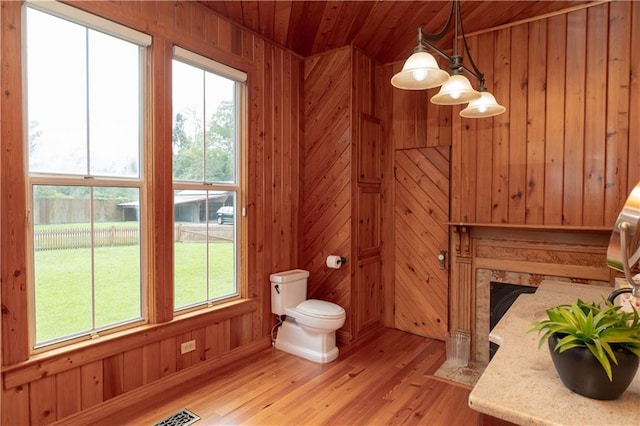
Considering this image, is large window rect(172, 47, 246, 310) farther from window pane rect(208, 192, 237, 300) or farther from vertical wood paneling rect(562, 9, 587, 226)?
vertical wood paneling rect(562, 9, 587, 226)

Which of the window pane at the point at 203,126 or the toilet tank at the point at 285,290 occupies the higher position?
the window pane at the point at 203,126

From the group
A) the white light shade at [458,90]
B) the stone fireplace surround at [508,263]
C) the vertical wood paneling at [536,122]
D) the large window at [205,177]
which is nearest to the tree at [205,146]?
the large window at [205,177]

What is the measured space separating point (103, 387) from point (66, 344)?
374mm

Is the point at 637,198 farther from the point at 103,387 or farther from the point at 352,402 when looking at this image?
the point at 103,387

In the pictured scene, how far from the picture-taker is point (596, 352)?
3.01ft

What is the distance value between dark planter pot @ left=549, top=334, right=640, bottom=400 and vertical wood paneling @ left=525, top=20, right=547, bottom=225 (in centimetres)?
220

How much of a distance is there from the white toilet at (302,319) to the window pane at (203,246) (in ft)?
1.49

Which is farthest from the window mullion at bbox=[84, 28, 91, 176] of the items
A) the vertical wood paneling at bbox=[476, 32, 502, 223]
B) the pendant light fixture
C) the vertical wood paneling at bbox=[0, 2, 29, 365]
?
the vertical wood paneling at bbox=[476, 32, 502, 223]

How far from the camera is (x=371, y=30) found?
3207mm

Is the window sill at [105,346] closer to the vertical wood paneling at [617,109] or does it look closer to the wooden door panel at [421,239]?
the wooden door panel at [421,239]

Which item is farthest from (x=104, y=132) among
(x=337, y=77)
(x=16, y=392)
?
(x=337, y=77)

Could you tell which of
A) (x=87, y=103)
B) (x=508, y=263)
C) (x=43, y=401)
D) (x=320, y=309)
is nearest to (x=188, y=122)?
(x=87, y=103)

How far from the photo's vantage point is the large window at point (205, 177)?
2.82 meters

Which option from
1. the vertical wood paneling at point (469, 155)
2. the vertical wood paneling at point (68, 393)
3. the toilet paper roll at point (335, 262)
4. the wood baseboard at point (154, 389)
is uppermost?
the vertical wood paneling at point (469, 155)
